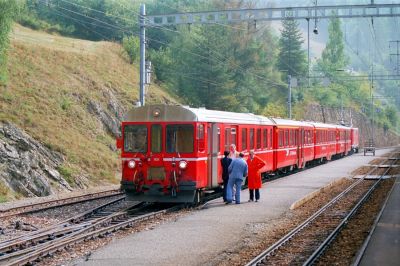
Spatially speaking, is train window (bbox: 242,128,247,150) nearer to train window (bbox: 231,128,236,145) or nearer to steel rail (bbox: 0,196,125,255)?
train window (bbox: 231,128,236,145)

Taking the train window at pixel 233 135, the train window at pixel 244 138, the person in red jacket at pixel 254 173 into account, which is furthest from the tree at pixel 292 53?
the person in red jacket at pixel 254 173

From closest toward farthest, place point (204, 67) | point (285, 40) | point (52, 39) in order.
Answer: point (52, 39) → point (204, 67) → point (285, 40)

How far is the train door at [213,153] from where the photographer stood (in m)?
19.7

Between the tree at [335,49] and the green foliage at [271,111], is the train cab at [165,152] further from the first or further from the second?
the tree at [335,49]

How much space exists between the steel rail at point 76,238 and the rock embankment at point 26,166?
722cm

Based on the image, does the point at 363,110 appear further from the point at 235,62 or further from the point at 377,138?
the point at 235,62

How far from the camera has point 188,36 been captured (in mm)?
60062

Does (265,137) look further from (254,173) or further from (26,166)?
(26,166)

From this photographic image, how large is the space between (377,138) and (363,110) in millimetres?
5692

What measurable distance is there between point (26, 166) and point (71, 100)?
11.0 meters

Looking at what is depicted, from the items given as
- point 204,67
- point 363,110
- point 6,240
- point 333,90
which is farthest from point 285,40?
point 6,240

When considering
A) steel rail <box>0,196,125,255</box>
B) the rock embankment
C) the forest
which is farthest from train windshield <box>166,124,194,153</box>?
the forest

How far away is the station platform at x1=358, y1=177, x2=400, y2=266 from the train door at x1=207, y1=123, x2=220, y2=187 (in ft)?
17.2

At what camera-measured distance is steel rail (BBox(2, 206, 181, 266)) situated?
1130 cm
